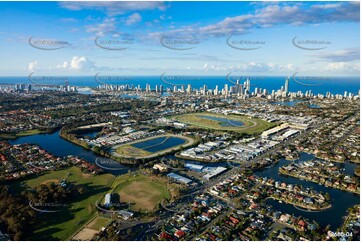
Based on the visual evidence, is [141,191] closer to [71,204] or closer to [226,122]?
[71,204]

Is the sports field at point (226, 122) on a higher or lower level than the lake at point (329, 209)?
higher

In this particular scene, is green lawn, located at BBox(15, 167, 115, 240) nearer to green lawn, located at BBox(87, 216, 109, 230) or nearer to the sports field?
green lawn, located at BBox(87, 216, 109, 230)

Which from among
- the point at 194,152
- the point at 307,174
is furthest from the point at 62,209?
the point at 307,174

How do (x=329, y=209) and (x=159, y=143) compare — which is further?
(x=159, y=143)

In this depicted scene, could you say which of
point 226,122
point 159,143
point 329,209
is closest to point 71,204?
point 159,143

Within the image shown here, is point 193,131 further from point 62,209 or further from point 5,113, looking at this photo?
point 5,113

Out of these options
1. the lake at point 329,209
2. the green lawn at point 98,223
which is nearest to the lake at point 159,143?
the lake at point 329,209

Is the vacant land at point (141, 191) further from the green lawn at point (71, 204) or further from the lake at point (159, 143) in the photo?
the lake at point (159, 143)

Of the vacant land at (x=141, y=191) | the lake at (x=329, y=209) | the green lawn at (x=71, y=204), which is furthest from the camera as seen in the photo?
the vacant land at (x=141, y=191)
